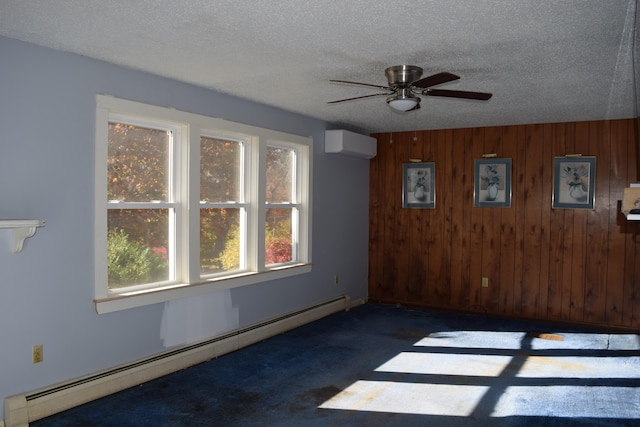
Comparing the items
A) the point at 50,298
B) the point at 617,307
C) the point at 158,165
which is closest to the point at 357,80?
the point at 158,165

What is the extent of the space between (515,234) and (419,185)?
134 centimetres

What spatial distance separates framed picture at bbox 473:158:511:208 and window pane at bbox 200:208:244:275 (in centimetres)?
310

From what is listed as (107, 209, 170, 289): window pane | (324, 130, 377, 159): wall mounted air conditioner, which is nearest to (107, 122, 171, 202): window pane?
(107, 209, 170, 289): window pane

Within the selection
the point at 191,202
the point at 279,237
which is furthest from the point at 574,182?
the point at 191,202

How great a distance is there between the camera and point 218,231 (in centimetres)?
470

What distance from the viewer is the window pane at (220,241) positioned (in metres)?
4.54

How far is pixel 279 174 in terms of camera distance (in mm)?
5496

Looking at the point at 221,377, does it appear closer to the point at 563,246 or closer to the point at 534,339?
the point at 534,339

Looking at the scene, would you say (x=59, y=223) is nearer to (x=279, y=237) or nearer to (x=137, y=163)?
(x=137, y=163)

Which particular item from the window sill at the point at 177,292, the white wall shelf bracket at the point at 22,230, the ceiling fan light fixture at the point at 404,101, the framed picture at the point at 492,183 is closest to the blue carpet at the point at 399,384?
the window sill at the point at 177,292

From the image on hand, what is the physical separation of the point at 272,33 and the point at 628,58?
7.24ft

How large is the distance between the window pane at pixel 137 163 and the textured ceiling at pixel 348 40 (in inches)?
19.5

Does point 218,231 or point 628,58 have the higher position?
point 628,58

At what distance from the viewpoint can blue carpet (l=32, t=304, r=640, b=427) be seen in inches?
129
